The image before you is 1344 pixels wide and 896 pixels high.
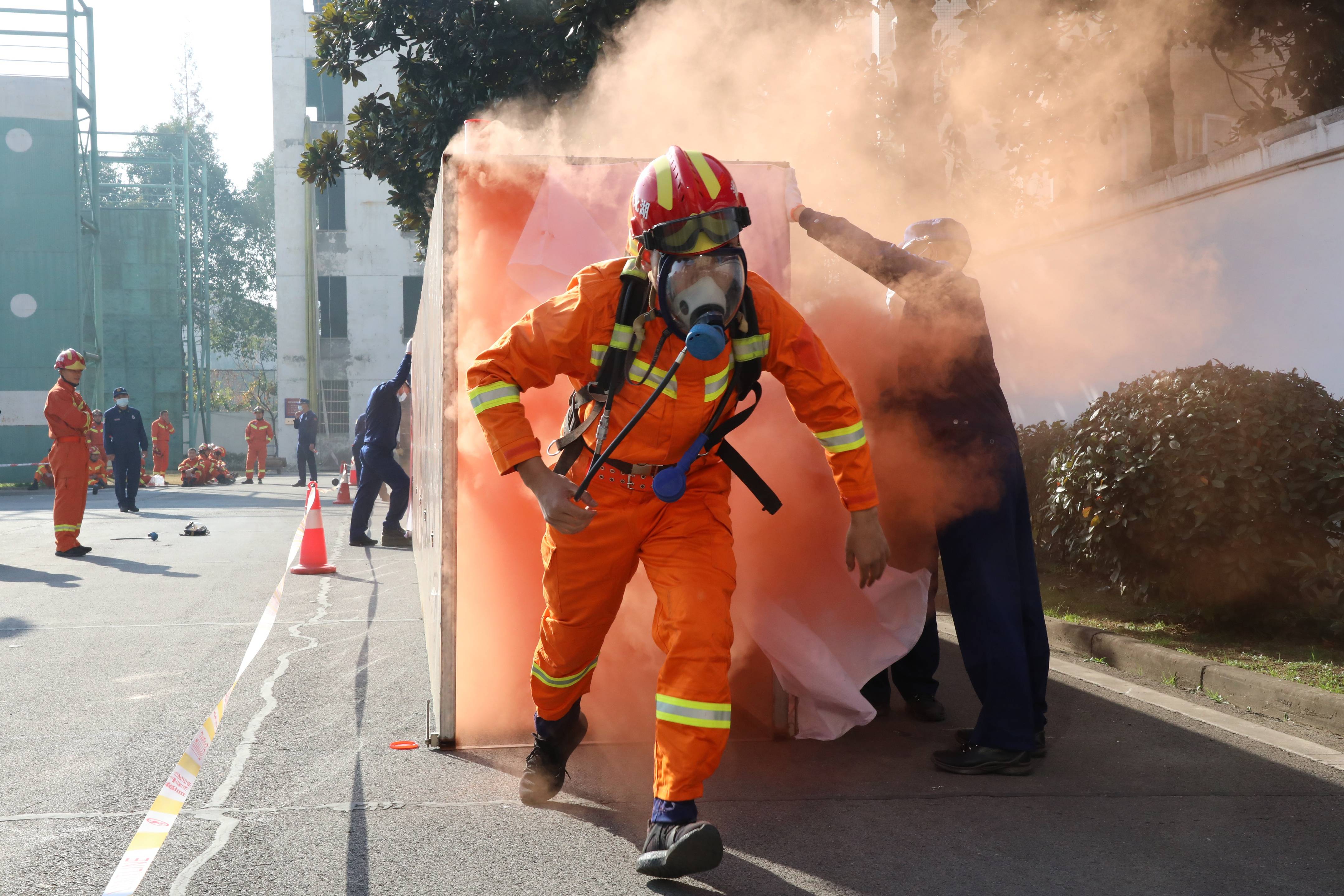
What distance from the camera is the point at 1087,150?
11.3 metres

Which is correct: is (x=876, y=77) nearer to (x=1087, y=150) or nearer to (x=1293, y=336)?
(x=1293, y=336)

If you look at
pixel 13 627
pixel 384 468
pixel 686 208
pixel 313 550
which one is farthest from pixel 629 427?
pixel 384 468

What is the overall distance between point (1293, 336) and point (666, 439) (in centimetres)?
515

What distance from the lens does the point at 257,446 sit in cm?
2622

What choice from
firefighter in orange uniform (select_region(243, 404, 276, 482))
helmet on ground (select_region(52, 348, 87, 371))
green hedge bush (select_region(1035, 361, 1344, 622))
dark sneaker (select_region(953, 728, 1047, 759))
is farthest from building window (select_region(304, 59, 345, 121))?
dark sneaker (select_region(953, 728, 1047, 759))

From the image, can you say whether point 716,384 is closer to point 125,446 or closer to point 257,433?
point 125,446

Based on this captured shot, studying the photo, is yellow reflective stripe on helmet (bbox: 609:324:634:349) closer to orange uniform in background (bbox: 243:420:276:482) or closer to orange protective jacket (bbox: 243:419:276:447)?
orange uniform in background (bbox: 243:420:276:482)

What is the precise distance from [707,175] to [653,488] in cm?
82

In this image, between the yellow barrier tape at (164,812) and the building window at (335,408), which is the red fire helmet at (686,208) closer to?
the yellow barrier tape at (164,812)

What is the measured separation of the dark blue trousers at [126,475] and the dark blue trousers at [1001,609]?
14.9m

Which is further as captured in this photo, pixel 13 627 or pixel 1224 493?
pixel 13 627

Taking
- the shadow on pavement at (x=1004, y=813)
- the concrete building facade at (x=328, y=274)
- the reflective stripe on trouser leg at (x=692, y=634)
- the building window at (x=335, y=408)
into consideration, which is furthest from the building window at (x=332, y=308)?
the reflective stripe on trouser leg at (x=692, y=634)

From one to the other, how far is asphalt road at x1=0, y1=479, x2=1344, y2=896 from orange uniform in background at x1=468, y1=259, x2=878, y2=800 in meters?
0.42

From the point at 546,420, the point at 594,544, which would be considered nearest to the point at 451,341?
the point at 546,420
